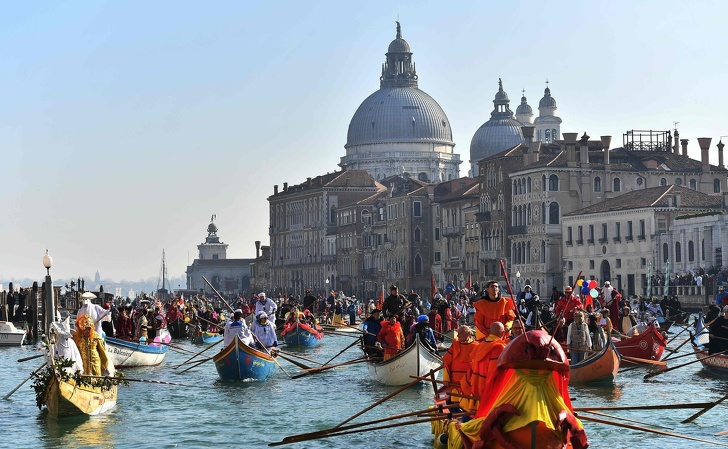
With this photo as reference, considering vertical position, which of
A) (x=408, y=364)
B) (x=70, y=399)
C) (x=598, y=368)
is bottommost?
(x=70, y=399)

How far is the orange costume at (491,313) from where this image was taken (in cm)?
1905

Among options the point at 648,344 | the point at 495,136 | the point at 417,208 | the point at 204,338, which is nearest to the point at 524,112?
the point at 495,136

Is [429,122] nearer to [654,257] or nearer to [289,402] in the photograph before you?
[654,257]

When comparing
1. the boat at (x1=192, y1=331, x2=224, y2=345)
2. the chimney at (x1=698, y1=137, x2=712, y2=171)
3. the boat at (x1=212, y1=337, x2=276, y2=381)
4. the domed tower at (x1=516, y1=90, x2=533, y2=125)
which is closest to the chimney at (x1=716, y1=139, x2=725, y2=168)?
the chimney at (x1=698, y1=137, x2=712, y2=171)

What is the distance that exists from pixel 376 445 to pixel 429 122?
496 feet

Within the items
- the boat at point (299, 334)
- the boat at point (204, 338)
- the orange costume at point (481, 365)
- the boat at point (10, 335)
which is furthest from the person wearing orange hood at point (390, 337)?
the boat at point (204, 338)

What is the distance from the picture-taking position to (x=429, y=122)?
170500mm

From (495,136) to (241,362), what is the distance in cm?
13970

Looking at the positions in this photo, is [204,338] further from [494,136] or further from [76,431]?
[494,136]

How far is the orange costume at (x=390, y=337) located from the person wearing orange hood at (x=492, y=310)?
25.5 ft

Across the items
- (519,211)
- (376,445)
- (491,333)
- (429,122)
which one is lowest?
(376,445)

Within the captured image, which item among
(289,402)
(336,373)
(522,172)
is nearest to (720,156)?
(522,172)

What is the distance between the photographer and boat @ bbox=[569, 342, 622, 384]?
87.3 ft

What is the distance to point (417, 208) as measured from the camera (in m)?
118
